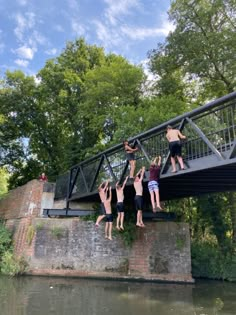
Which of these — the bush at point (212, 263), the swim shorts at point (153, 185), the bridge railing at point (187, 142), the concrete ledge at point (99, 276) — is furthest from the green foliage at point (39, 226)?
the bush at point (212, 263)

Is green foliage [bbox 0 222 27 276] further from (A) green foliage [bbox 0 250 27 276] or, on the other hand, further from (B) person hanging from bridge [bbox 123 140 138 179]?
(B) person hanging from bridge [bbox 123 140 138 179]

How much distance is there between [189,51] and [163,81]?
2.71 m

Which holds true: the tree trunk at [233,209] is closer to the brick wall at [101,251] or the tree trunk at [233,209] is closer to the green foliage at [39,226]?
the brick wall at [101,251]

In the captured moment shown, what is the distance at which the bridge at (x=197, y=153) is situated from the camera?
8109mm

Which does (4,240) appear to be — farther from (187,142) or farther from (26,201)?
(187,142)

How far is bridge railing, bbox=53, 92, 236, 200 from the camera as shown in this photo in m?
8.28

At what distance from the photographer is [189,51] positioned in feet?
62.6

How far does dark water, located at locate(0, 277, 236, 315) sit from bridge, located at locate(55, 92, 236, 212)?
364 centimetres

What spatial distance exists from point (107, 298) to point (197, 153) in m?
5.25

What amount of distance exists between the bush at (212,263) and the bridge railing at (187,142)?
694 cm

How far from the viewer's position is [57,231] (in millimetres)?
15102

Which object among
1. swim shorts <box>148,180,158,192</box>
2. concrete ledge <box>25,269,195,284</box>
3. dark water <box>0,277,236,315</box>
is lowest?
dark water <box>0,277,236,315</box>

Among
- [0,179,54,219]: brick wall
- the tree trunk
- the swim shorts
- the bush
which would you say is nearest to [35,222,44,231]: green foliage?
[0,179,54,219]: brick wall

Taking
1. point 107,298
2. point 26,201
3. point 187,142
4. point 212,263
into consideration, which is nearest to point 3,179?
point 26,201
